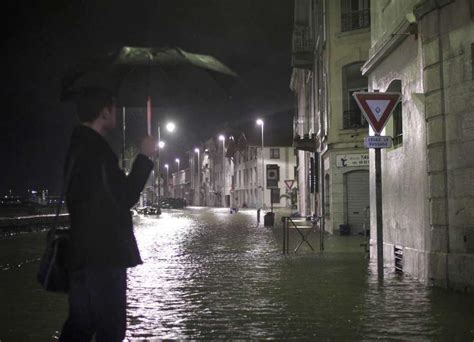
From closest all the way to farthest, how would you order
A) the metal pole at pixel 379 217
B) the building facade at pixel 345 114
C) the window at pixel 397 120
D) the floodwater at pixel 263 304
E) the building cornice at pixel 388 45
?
the floodwater at pixel 263 304, the metal pole at pixel 379 217, the building cornice at pixel 388 45, the window at pixel 397 120, the building facade at pixel 345 114

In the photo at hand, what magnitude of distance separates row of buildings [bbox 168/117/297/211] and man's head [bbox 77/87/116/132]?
174 feet

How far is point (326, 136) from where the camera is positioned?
2634cm

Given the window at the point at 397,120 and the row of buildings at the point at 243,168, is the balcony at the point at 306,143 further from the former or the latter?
the row of buildings at the point at 243,168

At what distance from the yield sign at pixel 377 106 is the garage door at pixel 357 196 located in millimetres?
14887

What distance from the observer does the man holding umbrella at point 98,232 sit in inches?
148

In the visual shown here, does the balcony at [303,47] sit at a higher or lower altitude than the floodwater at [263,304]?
higher

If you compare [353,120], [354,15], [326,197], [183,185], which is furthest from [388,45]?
[183,185]

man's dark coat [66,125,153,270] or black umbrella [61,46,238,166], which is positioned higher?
black umbrella [61,46,238,166]

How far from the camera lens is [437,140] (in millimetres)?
9648

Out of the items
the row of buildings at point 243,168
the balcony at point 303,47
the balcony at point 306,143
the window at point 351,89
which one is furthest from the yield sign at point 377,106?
the row of buildings at point 243,168

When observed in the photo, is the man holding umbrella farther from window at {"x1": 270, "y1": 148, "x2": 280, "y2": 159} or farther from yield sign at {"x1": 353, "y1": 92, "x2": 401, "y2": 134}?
window at {"x1": 270, "y1": 148, "x2": 280, "y2": 159}

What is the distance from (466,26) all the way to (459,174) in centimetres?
225

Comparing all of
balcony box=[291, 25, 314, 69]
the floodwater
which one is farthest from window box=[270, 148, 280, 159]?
the floodwater

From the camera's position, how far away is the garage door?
24.8 metres
